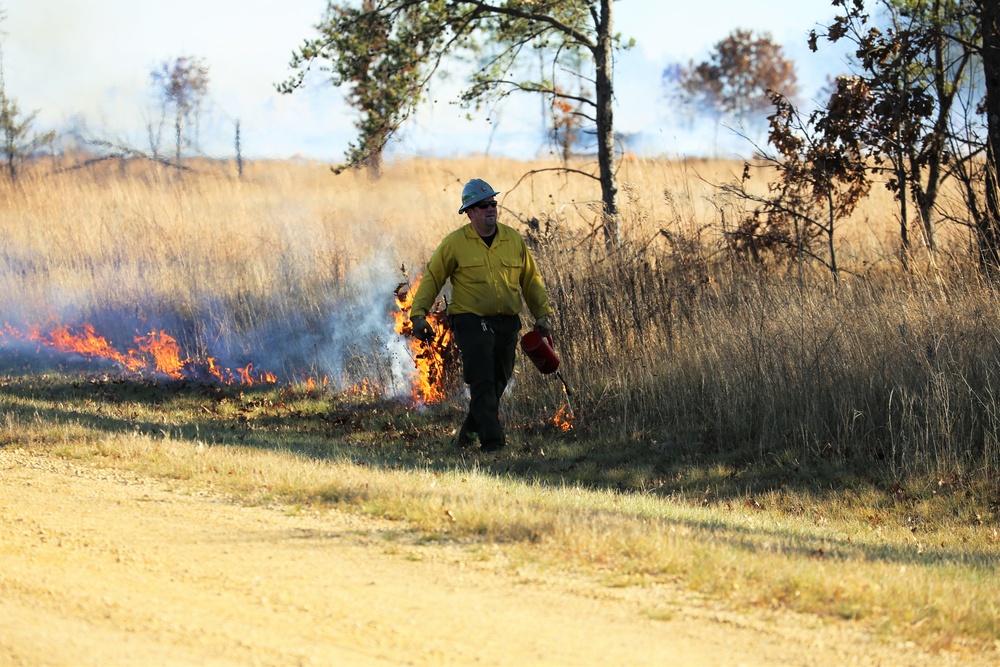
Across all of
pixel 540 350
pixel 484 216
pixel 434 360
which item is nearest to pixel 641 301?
pixel 434 360

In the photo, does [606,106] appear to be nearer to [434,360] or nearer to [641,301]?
[641,301]

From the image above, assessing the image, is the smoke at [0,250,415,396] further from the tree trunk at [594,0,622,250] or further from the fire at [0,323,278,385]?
the tree trunk at [594,0,622,250]

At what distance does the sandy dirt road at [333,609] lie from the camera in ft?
14.4

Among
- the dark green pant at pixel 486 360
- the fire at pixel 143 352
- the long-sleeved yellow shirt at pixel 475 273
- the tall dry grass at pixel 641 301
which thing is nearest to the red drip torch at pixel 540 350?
the dark green pant at pixel 486 360

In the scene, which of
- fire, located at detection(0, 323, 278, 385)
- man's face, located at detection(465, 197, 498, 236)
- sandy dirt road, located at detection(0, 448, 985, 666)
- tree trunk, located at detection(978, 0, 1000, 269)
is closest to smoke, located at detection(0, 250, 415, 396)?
fire, located at detection(0, 323, 278, 385)

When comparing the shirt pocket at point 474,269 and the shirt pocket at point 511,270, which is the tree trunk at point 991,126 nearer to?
the shirt pocket at point 511,270

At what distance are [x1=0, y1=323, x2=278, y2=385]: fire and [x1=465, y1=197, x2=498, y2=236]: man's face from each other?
220 inches

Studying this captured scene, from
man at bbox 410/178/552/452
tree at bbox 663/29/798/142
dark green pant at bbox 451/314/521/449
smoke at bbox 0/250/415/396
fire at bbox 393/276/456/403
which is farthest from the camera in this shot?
tree at bbox 663/29/798/142

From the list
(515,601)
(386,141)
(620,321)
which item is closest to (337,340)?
(386,141)

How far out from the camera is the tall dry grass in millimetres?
9953

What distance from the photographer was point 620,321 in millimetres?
12438

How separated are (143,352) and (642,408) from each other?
7.45 metres

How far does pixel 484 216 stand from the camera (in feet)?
30.8

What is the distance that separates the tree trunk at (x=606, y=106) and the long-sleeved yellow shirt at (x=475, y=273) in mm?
5201
